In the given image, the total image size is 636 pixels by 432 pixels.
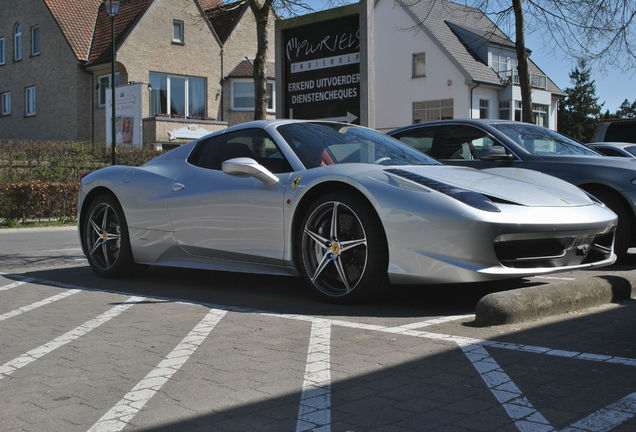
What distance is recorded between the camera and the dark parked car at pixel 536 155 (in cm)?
734

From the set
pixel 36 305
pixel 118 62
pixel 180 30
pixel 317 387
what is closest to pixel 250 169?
pixel 36 305

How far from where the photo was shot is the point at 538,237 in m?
4.93

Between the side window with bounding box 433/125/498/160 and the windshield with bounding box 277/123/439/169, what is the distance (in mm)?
2017

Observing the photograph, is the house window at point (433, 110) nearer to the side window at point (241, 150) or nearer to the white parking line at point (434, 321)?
the side window at point (241, 150)

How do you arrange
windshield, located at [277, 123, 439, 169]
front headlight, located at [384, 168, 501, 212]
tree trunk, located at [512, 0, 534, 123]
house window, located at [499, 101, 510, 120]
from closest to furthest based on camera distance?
1. front headlight, located at [384, 168, 501, 212]
2. windshield, located at [277, 123, 439, 169]
3. tree trunk, located at [512, 0, 534, 123]
4. house window, located at [499, 101, 510, 120]

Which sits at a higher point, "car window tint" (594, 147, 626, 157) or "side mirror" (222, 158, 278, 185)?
"car window tint" (594, 147, 626, 157)

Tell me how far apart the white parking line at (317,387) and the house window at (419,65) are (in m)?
40.0

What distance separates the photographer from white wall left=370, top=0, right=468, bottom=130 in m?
41.7

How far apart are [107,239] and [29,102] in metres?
33.5

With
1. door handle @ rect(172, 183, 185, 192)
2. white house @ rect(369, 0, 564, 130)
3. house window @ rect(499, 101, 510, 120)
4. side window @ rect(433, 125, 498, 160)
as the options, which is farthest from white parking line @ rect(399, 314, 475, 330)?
house window @ rect(499, 101, 510, 120)

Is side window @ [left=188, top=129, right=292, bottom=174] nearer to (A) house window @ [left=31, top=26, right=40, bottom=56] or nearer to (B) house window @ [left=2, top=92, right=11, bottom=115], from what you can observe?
(A) house window @ [left=31, top=26, right=40, bottom=56]

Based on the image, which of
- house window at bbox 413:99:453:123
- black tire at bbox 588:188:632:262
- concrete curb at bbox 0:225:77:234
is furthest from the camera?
house window at bbox 413:99:453:123

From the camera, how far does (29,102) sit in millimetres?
37719

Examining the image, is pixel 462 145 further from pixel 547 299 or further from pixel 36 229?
pixel 36 229
